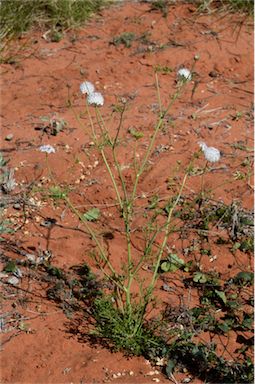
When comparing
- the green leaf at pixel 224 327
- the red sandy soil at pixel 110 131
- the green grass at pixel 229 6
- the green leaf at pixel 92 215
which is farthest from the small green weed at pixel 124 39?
the green leaf at pixel 224 327

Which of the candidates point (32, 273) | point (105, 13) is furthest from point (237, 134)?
point (105, 13)

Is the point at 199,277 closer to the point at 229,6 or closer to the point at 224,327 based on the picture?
the point at 224,327

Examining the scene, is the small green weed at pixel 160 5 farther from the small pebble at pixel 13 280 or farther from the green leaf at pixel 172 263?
the small pebble at pixel 13 280

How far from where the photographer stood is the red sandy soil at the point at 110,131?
9.75ft

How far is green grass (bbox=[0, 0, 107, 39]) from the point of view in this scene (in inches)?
224

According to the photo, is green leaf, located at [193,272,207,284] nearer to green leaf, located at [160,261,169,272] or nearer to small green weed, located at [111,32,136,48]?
green leaf, located at [160,261,169,272]

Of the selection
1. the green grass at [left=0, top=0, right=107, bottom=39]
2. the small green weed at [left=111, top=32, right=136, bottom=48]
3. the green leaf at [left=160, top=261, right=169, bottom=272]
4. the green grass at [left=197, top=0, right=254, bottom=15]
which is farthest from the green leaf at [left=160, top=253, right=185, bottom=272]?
the green grass at [left=197, top=0, right=254, bottom=15]

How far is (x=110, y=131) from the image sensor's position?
14.4ft

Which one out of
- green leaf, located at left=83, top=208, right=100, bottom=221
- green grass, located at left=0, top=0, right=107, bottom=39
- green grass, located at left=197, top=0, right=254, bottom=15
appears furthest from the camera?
green grass, located at left=197, top=0, right=254, bottom=15

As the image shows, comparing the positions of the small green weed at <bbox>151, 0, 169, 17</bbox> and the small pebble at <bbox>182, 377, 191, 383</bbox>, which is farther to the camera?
the small green weed at <bbox>151, 0, 169, 17</bbox>

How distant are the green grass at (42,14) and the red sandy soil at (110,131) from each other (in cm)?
10

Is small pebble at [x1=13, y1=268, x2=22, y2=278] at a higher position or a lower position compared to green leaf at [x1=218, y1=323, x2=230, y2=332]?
higher

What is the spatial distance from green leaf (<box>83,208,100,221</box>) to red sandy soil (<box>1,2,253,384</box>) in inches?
2.2

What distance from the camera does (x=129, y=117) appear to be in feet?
15.0
